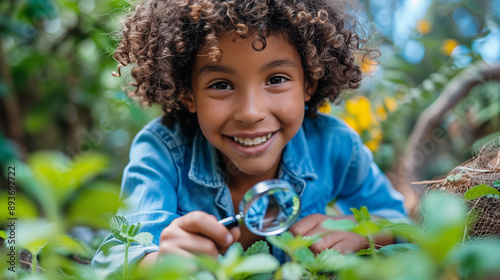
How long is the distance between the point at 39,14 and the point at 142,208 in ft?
3.74

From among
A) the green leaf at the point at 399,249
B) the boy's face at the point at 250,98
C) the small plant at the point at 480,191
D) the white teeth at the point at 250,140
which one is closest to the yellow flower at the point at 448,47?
the boy's face at the point at 250,98

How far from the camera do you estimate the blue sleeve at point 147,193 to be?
0.95 metres

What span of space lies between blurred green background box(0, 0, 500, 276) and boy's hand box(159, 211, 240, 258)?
65 centimetres

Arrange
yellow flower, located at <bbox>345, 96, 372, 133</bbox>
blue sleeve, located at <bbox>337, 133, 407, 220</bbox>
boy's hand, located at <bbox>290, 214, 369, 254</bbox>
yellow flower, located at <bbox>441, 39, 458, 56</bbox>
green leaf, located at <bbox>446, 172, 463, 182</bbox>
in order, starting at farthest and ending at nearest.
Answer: yellow flower, located at <bbox>441, 39, 458, 56</bbox>, yellow flower, located at <bbox>345, 96, 372, 133</bbox>, blue sleeve, located at <bbox>337, 133, 407, 220</bbox>, boy's hand, located at <bbox>290, 214, 369, 254</bbox>, green leaf, located at <bbox>446, 172, 463, 182</bbox>

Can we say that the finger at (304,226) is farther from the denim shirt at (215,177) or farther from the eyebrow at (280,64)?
the eyebrow at (280,64)

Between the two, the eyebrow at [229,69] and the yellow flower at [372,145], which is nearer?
the eyebrow at [229,69]

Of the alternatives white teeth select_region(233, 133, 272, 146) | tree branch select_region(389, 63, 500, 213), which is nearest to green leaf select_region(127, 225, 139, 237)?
white teeth select_region(233, 133, 272, 146)

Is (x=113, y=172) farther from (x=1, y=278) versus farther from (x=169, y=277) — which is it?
(x=169, y=277)

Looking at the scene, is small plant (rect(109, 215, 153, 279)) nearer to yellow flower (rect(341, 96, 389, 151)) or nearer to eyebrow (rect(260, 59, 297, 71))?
eyebrow (rect(260, 59, 297, 71))

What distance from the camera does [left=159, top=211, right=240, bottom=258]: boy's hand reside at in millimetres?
817

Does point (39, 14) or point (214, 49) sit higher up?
point (39, 14)

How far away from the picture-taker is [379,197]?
1441 millimetres

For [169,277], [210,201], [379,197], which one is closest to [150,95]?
[210,201]

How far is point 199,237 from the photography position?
83 centimetres
